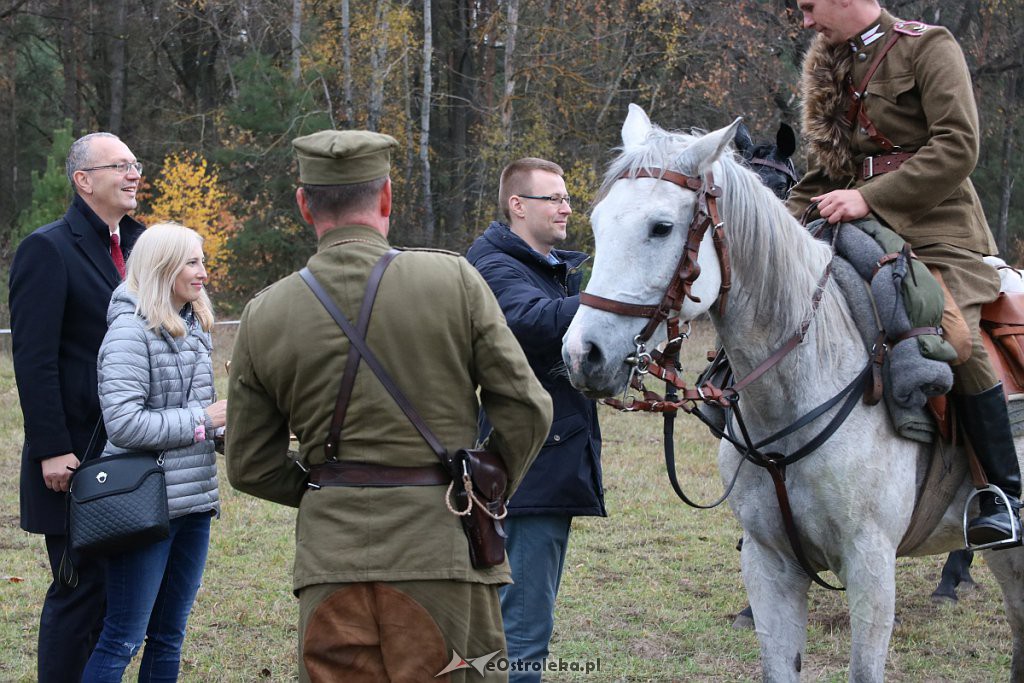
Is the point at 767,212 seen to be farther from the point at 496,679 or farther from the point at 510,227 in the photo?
the point at 496,679

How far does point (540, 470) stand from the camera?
12.1 feet

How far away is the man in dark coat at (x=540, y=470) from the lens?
3.64m

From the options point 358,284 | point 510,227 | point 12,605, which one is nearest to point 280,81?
point 12,605

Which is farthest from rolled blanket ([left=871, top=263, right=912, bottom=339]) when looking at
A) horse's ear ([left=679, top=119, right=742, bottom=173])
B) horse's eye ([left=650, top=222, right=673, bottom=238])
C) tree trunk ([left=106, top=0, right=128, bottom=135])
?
tree trunk ([left=106, top=0, right=128, bottom=135])

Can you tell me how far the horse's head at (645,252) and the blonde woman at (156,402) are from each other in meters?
1.44

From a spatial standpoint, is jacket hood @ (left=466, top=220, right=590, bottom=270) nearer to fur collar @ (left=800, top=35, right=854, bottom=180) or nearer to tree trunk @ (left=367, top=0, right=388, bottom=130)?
fur collar @ (left=800, top=35, right=854, bottom=180)

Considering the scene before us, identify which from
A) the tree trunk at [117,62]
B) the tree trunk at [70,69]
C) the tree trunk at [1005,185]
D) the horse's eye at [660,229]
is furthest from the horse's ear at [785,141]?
the tree trunk at [70,69]

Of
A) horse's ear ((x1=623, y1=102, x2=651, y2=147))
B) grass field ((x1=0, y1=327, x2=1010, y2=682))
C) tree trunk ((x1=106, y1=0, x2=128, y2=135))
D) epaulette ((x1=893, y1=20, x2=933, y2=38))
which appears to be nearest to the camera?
horse's ear ((x1=623, y1=102, x2=651, y2=147))

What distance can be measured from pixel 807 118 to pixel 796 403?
1224 mm

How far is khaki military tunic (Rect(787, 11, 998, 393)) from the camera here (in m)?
3.56

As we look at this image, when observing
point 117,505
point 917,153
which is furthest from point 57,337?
point 917,153

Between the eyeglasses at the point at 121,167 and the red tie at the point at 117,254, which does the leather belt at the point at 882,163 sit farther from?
the red tie at the point at 117,254

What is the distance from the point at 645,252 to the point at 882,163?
1304 mm

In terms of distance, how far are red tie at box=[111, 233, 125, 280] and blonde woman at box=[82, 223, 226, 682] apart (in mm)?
186
